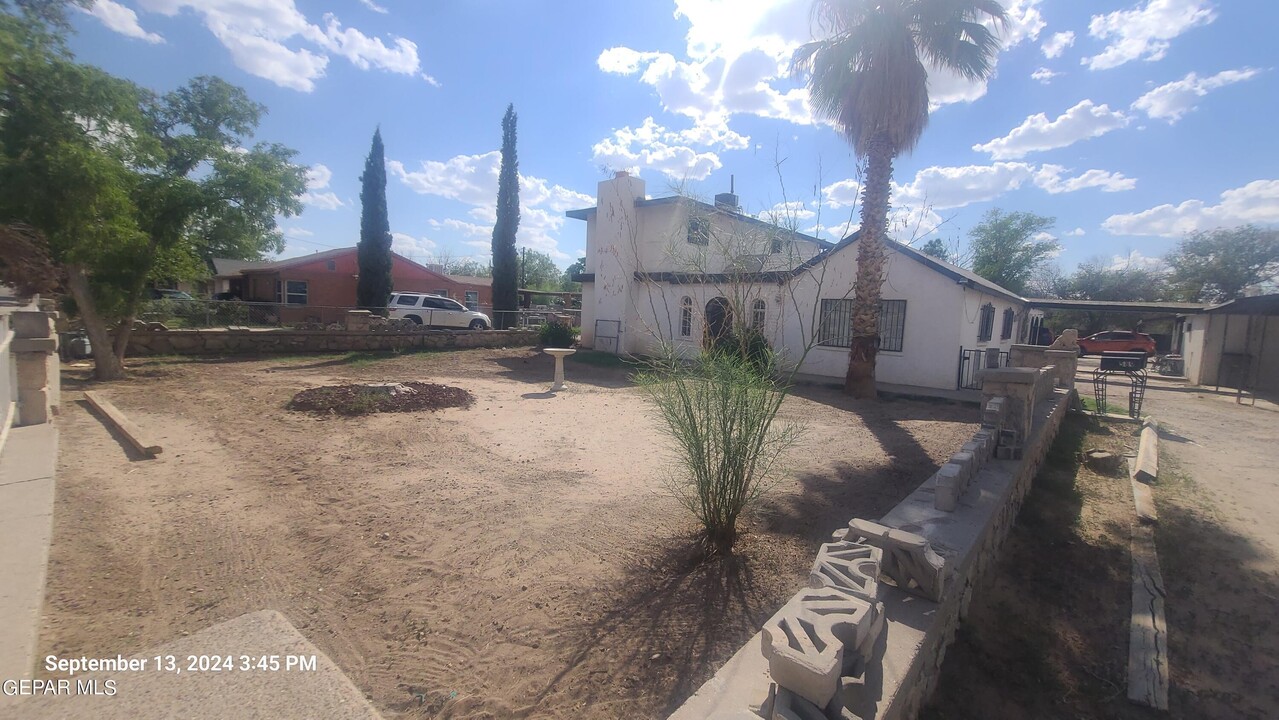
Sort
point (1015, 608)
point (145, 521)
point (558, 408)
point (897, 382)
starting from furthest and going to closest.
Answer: point (897, 382) < point (558, 408) < point (145, 521) < point (1015, 608)

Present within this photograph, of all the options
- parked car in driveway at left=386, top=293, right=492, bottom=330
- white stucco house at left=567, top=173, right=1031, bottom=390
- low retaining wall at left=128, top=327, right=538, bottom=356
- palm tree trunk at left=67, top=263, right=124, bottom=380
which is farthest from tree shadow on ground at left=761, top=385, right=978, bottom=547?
parked car in driveway at left=386, top=293, right=492, bottom=330

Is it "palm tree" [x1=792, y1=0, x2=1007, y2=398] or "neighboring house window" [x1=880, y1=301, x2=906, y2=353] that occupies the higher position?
"palm tree" [x1=792, y1=0, x2=1007, y2=398]

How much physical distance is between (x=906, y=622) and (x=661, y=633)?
132 centimetres

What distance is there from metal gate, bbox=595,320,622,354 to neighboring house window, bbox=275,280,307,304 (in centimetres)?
1706

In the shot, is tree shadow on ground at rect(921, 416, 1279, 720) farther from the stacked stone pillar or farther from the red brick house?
the red brick house

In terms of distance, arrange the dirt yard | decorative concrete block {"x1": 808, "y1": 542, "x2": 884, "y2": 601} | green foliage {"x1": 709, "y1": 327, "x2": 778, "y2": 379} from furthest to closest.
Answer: green foliage {"x1": 709, "y1": 327, "x2": 778, "y2": 379} < the dirt yard < decorative concrete block {"x1": 808, "y1": 542, "x2": 884, "y2": 601}

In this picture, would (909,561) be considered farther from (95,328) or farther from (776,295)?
(95,328)

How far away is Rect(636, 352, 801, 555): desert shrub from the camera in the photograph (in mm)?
3777

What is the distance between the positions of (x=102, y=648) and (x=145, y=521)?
1.90 meters

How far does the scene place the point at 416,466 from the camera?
582 centimetres

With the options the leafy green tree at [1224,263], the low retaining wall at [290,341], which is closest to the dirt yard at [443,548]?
the low retaining wall at [290,341]

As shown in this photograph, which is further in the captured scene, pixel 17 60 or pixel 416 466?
pixel 17 60

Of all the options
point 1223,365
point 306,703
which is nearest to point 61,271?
point 306,703

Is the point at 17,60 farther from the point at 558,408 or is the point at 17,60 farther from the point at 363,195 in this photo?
the point at 363,195
